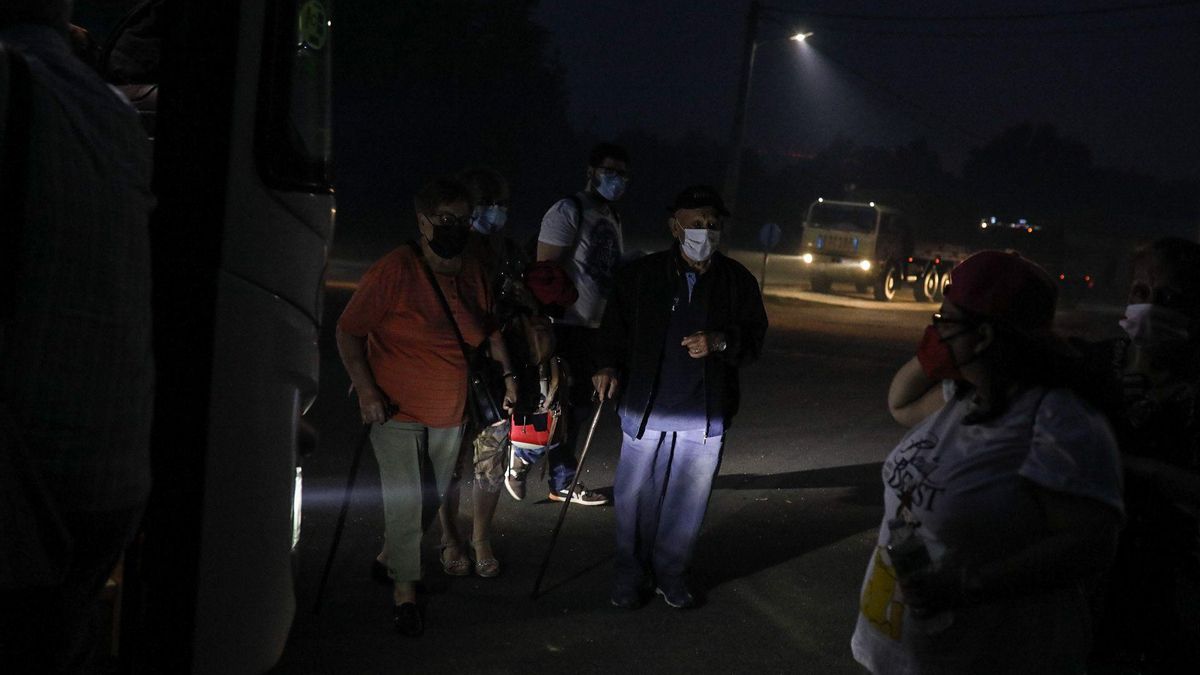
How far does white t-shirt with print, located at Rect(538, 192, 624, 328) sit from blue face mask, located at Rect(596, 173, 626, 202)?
0.07m

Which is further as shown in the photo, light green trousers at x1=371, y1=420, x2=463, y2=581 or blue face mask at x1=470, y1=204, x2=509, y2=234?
blue face mask at x1=470, y1=204, x2=509, y2=234

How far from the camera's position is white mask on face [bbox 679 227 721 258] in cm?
532

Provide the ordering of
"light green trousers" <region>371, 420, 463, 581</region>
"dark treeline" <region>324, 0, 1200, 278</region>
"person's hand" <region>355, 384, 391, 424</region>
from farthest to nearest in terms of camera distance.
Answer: "dark treeline" <region>324, 0, 1200, 278</region>, "light green trousers" <region>371, 420, 463, 581</region>, "person's hand" <region>355, 384, 391, 424</region>

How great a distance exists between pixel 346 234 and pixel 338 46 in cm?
799

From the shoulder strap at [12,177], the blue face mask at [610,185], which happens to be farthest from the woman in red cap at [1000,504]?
the blue face mask at [610,185]

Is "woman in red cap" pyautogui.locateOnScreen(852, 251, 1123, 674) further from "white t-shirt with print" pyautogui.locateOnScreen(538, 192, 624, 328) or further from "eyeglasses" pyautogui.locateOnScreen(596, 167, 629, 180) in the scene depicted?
"eyeglasses" pyautogui.locateOnScreen(596, 167, 629, 180)

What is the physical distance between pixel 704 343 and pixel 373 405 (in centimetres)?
149

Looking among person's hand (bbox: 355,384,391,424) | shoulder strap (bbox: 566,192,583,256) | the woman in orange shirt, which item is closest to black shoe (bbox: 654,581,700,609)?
the woman in orange shirt

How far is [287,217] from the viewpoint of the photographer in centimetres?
310

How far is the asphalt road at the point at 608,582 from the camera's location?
477 cm

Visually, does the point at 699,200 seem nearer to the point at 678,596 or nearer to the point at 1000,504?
the point at 678,596

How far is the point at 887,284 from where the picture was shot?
29.1m

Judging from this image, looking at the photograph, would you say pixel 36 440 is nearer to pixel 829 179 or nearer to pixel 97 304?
pixel 97 304

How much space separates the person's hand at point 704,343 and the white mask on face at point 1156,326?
1.99 meters
